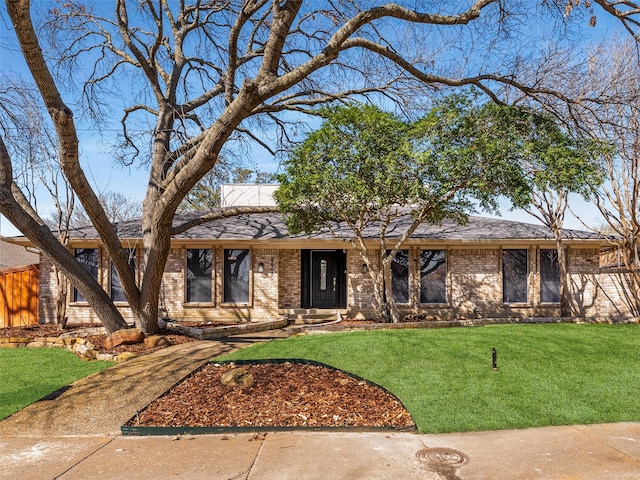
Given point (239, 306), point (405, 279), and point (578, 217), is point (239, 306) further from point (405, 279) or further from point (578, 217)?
point (578, 217)

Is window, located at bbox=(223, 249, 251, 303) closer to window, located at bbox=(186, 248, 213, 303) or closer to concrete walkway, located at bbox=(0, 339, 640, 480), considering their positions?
window, located at bbox=(186, 248, 213, 303)

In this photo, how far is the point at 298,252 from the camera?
51.8 feet

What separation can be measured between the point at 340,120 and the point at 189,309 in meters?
7.67

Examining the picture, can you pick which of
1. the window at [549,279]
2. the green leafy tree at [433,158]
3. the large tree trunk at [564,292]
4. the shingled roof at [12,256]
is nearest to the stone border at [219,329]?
the green leafy tree at [433,158]

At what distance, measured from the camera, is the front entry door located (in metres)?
16.3

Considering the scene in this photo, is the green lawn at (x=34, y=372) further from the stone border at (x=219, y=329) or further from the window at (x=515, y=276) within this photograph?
the window at (x=515, y=276)

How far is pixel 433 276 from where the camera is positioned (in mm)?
15766

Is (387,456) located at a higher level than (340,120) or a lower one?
lower

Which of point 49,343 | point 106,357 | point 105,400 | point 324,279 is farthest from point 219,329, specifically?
point 105,400

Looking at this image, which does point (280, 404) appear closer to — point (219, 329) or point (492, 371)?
point (492, 371)

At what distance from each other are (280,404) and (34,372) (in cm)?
481

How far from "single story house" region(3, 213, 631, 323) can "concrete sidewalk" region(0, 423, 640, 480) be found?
9.93m

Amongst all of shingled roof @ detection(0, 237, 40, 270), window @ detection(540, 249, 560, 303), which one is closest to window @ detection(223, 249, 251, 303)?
window @ detection(540, 249, 560, 303)

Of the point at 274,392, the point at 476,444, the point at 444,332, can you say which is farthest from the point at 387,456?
the point at 444,332
